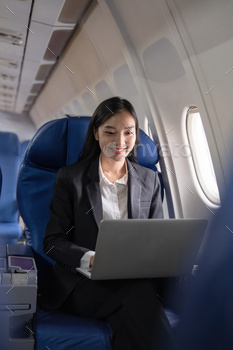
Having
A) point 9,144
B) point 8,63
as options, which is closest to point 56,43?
point 8,63

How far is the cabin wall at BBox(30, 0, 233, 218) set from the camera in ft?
8.31

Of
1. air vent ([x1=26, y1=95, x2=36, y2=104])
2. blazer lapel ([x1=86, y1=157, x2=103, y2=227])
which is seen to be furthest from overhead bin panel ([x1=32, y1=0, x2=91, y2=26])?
air vent ([x1=26, y1=95, x2=36, y2=104])

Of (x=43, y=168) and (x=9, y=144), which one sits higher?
(x=9, y=144)

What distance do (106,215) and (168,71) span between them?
1386mm

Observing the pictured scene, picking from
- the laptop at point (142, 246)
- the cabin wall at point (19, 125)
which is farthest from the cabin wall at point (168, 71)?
the laptop at point (142, 246)

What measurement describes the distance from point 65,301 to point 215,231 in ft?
4.11

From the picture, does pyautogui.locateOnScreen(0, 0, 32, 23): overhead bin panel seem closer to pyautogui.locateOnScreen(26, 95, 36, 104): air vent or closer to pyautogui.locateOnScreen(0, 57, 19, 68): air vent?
pyautogui.locateOnScreen(0, 57, 19, 68): air vent

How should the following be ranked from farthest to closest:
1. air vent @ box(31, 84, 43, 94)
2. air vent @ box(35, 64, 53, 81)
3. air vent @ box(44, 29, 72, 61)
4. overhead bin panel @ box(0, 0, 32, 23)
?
air vent @ box(31, 84, 43, 94) → air vent @ box(35, 64, 53, 81) → air vent @ box(44, 29, 72, 61) → overhead bin panel @ box(0, 0, 32, 23)

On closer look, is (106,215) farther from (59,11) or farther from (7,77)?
(7,77)

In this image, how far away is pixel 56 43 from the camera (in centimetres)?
354

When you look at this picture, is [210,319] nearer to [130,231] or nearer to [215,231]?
[215,231]

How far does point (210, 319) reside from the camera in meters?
1.18

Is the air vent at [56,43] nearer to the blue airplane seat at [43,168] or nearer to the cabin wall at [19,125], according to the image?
the cabin wall at [19,125]

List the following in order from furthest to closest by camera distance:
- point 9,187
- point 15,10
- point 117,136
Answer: point 9,187 < point 15,10 < point 117,136
